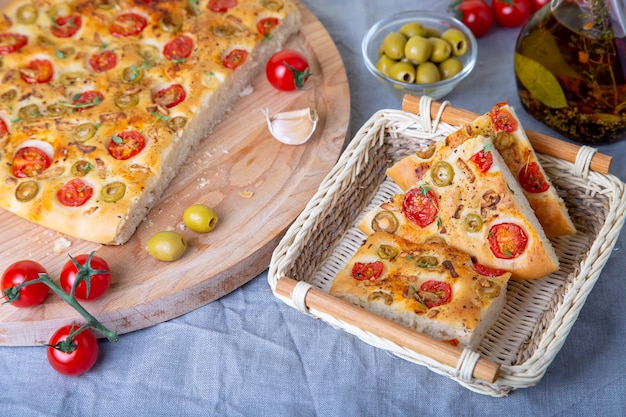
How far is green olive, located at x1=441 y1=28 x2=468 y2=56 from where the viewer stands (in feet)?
14.1

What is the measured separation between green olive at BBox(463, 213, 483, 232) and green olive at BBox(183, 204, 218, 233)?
1281mm

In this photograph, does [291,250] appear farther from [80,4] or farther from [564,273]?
[80,4]

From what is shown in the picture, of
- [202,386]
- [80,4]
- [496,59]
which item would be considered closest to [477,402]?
[202,386]

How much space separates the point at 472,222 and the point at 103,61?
2.50 m

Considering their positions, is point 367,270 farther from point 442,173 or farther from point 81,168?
point 81,168

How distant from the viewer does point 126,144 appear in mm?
3828

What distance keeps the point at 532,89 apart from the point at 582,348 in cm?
151

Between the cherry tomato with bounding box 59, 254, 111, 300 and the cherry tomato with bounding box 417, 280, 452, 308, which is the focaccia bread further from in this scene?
the cherry tomato with bounding box 417, 280, 452, 308

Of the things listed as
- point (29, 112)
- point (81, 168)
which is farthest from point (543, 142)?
point (29, 112)

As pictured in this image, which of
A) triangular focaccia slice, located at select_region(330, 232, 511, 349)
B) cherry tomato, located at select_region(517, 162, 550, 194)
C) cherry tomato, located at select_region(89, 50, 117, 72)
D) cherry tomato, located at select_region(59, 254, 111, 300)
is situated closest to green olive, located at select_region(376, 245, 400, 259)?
triangular focaccia slice, located at select_region(330, 232, 511, 349)

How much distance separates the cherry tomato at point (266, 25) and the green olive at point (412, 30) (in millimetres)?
817

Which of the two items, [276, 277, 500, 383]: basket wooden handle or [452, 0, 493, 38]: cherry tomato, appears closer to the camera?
[276, 277, 500, 383]: basket wooden handle

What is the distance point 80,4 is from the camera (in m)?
4.50

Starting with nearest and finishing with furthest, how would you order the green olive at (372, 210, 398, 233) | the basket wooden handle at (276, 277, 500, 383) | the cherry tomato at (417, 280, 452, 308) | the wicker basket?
the basket wooden handle at (276, 277, 500, 383) → the wicker basket → the cherry tomato at (417, 280, 452, 308) → the green olive at (372, 210, 398, 233)
